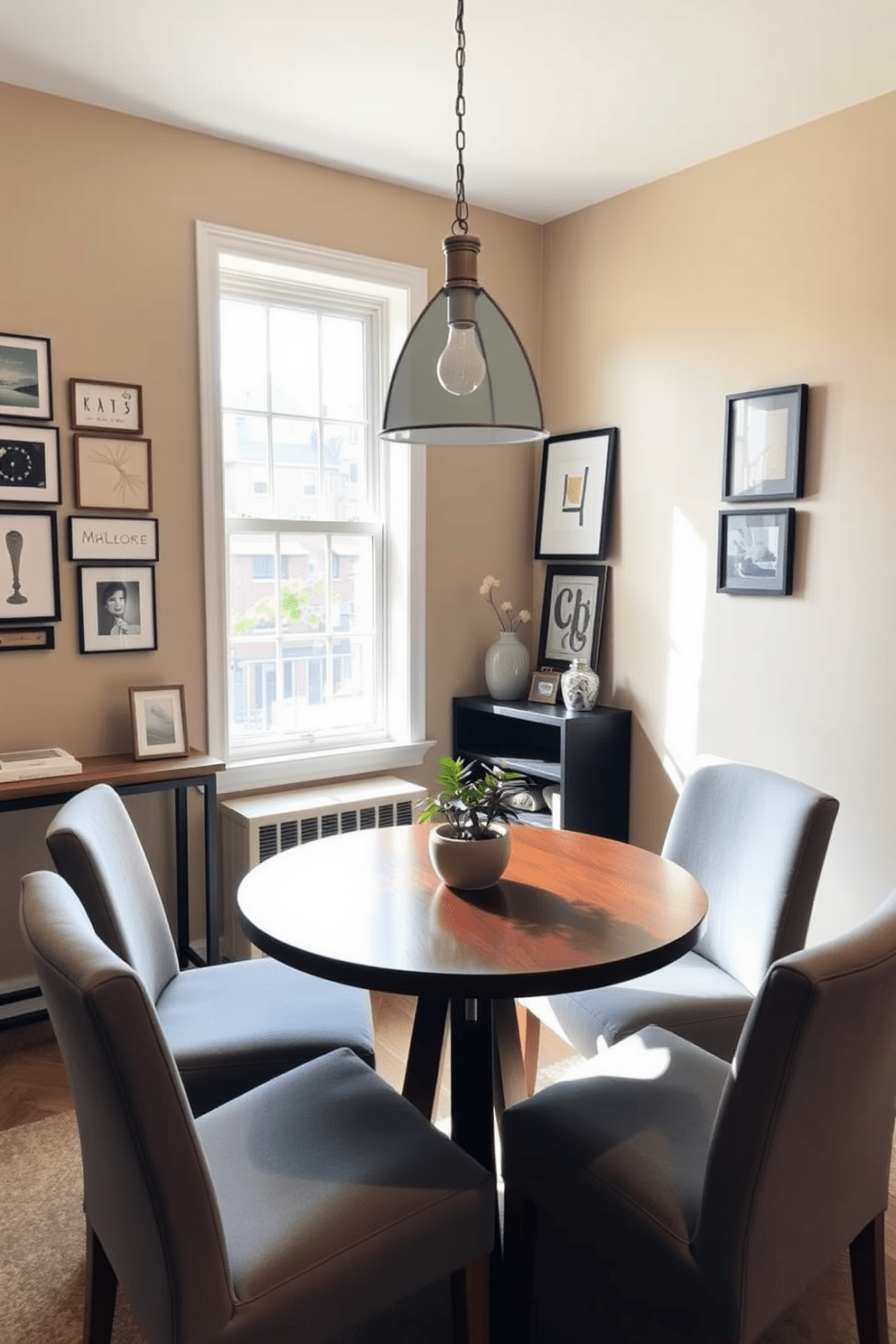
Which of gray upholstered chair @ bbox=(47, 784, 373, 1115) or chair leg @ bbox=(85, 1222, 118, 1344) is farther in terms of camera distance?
gray upholstered chair @ bbox=(47, 784, 373, 1115)

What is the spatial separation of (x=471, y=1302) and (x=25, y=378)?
2.60 metres

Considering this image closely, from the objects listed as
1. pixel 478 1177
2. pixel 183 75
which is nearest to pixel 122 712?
pixel 183 75

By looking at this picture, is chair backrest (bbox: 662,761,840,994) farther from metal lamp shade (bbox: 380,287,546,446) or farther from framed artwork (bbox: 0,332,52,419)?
framed artwork (bbox: 0,332,52,419)

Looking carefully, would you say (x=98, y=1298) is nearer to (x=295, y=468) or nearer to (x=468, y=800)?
(x=468, y=800)

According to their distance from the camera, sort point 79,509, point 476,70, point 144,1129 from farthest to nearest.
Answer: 1. point 79,509
2. point 476,70
3. point 144,1129

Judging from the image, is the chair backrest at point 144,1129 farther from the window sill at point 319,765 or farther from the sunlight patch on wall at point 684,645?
the sunlight patch on wall at point 684,645

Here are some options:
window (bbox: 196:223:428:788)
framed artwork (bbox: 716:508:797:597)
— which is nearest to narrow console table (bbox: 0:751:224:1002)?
window (bbox: 196:223:428:788)

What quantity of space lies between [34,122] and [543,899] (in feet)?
8.53

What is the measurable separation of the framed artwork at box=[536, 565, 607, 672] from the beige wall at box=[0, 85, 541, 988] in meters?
1.33

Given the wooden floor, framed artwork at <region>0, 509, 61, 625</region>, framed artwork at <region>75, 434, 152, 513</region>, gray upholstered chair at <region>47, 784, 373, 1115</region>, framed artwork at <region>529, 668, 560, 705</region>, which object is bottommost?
the wooden floor

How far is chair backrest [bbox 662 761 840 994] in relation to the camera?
2.15 metres

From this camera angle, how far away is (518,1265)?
1.71 m

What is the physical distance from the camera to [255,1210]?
141 cm

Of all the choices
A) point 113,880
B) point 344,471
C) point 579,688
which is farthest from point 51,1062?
point 344,471
